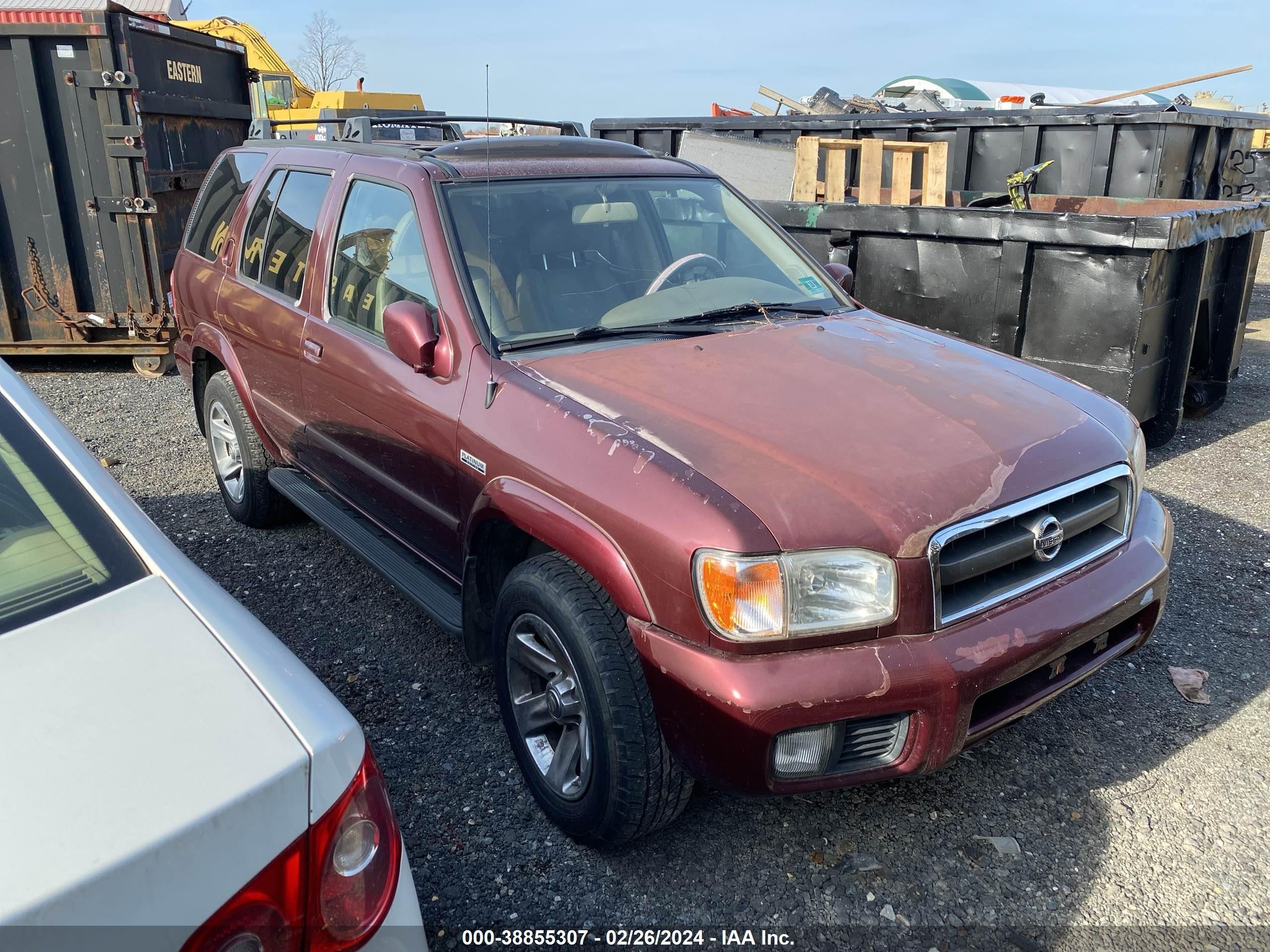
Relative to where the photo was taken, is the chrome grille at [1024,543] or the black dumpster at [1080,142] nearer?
the chrome grille at [1024,543]

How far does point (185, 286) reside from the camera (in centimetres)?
497

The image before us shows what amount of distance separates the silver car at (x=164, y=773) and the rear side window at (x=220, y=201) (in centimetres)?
319

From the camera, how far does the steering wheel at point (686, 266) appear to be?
333 cm

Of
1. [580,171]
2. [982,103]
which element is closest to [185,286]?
[580,171]

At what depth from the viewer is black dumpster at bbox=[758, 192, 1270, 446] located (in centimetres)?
514

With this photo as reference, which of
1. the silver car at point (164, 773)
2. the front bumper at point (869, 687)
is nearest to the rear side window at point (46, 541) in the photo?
the silver car at point (164, 773)

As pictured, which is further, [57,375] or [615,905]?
[57,375]

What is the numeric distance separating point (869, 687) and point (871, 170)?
518 cm

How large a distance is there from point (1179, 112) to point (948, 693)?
7.56 metres

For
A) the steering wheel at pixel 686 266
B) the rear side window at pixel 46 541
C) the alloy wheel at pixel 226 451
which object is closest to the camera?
the rear side window at pixel 46 541

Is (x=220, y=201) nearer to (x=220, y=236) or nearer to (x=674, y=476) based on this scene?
(x=220, y=236)

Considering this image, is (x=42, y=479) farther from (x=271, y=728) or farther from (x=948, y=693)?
(x=948, y=693)

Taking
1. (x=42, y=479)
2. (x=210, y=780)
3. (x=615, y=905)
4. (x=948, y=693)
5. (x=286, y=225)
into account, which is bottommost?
(x=615, y=905)

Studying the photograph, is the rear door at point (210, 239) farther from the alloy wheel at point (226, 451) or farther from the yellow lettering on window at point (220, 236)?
the alloy wheel at point (226, 451)
